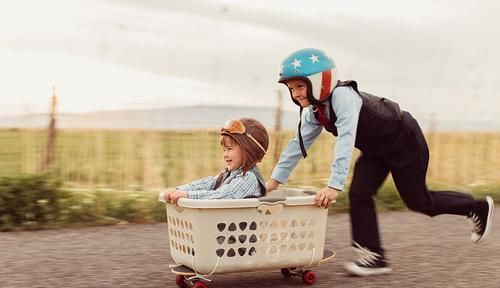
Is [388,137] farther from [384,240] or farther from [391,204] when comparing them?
[391,204]

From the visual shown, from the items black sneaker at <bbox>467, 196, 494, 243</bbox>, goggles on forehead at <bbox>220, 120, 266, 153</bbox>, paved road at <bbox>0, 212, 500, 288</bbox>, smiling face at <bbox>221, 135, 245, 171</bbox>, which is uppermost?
goggles on forehead at <bbox>220, 120, 266, 153</bbox>

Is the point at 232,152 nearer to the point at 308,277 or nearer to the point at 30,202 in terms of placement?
the point at 308,277

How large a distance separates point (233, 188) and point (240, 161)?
184 millimetres

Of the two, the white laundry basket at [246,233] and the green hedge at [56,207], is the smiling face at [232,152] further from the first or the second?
the green hedge at [56,207]

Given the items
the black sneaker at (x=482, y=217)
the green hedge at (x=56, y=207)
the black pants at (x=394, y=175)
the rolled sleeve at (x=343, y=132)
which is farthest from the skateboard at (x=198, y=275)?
the green hedge at (x=56, y=207)

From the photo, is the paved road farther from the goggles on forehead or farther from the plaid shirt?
the goggles on forehead

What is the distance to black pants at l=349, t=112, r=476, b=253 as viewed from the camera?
4.46 metres

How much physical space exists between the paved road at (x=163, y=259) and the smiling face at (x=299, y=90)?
997 millimetres

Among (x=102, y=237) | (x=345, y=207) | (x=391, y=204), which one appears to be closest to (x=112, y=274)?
(x=102, y=237)

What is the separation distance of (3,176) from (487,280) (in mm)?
4111

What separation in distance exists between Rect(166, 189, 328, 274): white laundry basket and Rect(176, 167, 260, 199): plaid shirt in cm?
14

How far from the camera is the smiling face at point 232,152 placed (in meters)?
4.09

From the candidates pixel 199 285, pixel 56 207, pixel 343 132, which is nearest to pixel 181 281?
pixel 199 285

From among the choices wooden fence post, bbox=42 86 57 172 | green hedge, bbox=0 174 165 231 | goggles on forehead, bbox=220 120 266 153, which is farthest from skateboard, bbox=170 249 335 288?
wooden fence post, bbox=42 86 57 172
